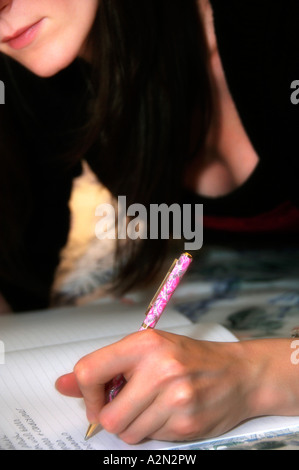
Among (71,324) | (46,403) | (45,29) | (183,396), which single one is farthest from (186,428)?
(45,29)

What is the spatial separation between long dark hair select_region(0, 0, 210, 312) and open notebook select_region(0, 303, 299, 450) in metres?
0.16

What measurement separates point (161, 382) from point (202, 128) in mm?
490

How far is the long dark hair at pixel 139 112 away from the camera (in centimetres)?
74

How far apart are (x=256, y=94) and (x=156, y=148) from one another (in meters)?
0.14

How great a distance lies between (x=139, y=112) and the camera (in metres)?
0.80

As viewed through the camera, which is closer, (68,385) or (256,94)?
(68,385)

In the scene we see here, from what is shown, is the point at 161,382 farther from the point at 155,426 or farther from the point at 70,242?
the point at 70,242

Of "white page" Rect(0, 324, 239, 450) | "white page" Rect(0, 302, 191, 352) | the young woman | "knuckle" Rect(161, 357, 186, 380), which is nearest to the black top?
the young woman

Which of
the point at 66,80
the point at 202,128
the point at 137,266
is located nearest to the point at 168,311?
the point at 137,266

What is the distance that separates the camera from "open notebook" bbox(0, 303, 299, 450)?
1.53 feet

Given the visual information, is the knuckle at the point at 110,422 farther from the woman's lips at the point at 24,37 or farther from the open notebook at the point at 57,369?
the woman's lips at the point at 24,37

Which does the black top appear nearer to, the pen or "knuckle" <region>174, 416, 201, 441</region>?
the pen

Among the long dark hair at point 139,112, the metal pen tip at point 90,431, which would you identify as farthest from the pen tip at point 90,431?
the long dark hair at point 139,112

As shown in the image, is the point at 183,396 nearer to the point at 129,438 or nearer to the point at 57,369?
the point at 129,438
